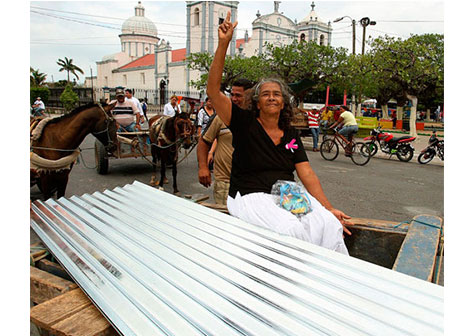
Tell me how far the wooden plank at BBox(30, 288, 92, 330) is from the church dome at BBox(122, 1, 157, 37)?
67609 millimetres

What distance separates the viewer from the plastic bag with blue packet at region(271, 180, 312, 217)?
2.40m

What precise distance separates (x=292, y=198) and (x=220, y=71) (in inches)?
41.4

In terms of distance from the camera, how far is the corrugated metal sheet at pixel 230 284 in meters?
1.37

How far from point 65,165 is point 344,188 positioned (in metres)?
6.01

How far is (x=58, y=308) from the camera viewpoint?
5.08 feet

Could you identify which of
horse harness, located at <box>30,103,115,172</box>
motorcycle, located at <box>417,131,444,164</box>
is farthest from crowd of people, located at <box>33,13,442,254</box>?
motorcycle, located at <box>417,131,444,164</box>

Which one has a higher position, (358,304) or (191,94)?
(191,94)

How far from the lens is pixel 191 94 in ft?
153

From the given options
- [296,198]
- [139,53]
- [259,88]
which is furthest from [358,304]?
[139,53]

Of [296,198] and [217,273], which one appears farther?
[296,198]

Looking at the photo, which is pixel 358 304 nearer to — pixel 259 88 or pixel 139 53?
pixel 259 88

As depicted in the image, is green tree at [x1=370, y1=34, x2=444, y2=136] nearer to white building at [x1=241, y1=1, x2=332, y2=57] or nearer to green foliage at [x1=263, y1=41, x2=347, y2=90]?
green foliage at [x1=263, y1=41, x2=347, y2=90]

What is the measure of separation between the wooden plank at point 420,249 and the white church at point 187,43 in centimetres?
3923

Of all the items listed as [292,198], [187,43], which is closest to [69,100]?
[187,43]
